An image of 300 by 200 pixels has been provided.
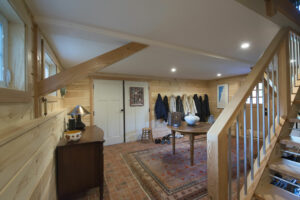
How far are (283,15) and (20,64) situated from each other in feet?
7.51

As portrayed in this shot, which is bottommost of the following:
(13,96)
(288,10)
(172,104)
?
(172,104)

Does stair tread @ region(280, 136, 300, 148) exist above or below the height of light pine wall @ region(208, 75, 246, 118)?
below

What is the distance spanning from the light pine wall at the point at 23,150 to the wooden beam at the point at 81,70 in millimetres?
153

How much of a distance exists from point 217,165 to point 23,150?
1155 millimetres

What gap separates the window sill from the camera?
68 centimetres

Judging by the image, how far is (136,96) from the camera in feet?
13.4

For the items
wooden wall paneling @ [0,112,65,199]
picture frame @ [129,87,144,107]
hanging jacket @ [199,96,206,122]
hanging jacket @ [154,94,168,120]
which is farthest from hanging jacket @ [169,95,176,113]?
wooden wall paneling @ [0,112,65,199]

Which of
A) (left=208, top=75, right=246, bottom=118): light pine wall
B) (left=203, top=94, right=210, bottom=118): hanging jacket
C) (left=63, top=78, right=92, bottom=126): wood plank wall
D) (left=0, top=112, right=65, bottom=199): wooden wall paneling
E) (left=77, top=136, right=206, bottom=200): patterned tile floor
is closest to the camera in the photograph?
(left=0, top=112, right=65, bottom=199): wooden wall paneling

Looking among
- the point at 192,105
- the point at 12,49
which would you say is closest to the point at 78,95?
the point at 12,49

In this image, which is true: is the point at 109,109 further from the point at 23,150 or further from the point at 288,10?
the point at 288,10

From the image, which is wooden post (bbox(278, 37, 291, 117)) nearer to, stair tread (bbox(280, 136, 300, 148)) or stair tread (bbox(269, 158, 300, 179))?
stair tread (bbox(280, 136, 300, 148))

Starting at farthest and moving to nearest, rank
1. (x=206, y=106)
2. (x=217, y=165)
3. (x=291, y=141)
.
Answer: (x=206, y=106), (x=291, y=141), (x=217, y=165)

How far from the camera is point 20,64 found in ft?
3.05

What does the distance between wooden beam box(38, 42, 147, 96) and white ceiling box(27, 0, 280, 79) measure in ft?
0.47
